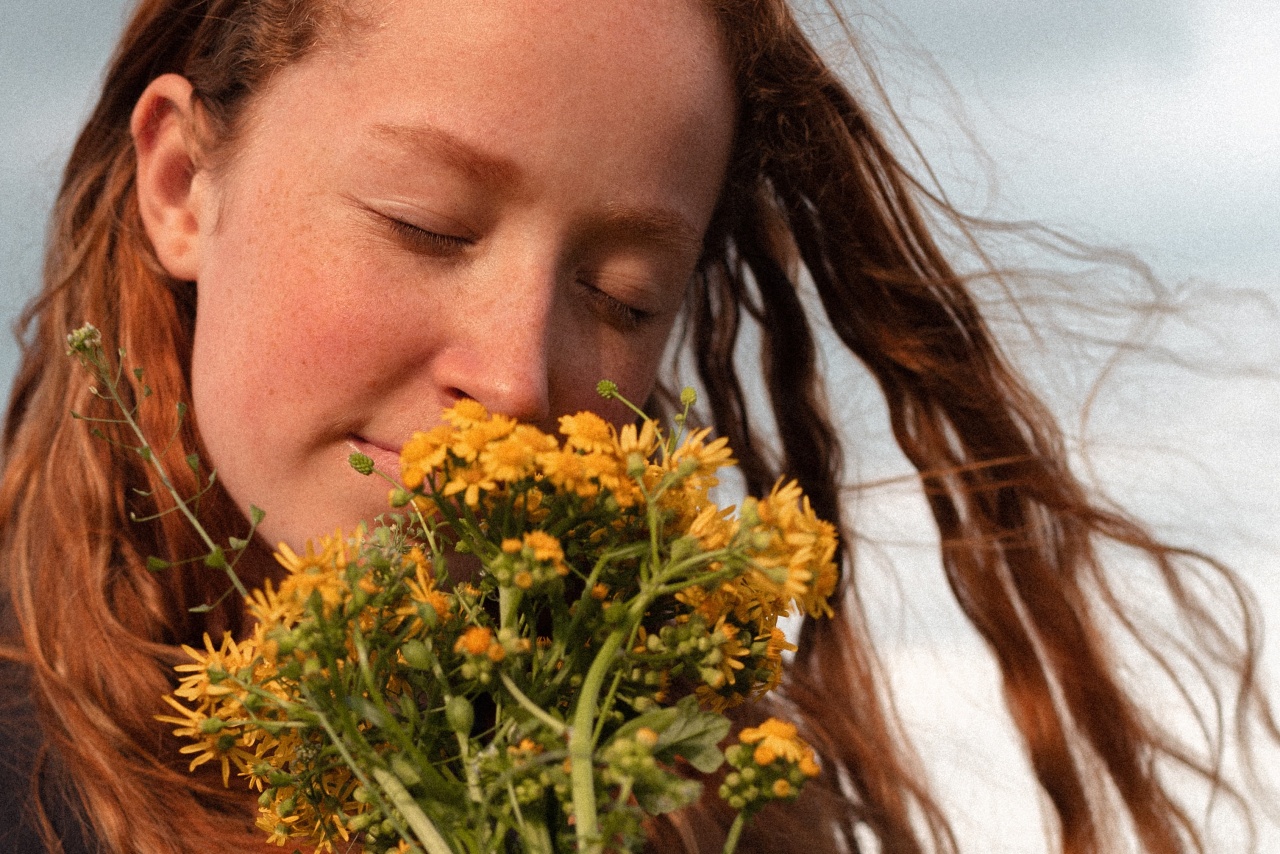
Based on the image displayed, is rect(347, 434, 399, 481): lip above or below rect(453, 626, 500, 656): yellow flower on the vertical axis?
above

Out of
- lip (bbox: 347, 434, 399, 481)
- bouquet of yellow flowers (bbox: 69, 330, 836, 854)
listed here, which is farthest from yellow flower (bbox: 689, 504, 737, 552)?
lip (bbox: 347, 434, 399, 481)

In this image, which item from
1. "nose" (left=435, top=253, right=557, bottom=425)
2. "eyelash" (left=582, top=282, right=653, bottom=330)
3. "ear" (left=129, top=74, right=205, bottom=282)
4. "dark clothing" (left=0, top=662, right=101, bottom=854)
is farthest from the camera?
"ear" (left=129, top=74, right=205, bottom=282)

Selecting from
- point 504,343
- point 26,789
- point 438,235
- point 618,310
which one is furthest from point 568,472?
point 26,789

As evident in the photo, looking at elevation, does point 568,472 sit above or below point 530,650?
above

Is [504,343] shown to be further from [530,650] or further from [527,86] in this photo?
[530,650]

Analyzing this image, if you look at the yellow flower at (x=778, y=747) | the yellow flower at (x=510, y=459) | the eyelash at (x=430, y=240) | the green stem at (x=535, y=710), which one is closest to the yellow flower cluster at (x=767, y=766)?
the yellow flower at (x=778, y=747)

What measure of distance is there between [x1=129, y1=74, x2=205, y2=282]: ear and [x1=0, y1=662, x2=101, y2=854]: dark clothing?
64 cm

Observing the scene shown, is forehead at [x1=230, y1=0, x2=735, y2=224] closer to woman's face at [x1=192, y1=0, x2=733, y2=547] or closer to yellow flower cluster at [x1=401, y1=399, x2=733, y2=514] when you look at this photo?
woman's face at [x1=192, y1=0, x2=733, y2=547]

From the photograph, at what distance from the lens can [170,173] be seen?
1861mm

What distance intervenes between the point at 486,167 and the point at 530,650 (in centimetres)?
66

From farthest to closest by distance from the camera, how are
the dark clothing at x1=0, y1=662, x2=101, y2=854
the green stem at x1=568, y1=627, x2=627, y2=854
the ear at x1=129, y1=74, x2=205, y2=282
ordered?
1. the ear at x1=129, y1=74, x2=205, y2=282
2. the dark clothing at x1=0, y1=662, x2=101, y2=854
3. the green stem at x1=568, y1=627, x2=627, y2=854

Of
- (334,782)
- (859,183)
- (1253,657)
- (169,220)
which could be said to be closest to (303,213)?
(169,220)

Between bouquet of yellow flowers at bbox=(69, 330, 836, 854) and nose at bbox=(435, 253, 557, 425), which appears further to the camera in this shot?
nose at bbox=(435, 253, 557, 425)

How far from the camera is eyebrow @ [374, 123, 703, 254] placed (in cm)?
141
